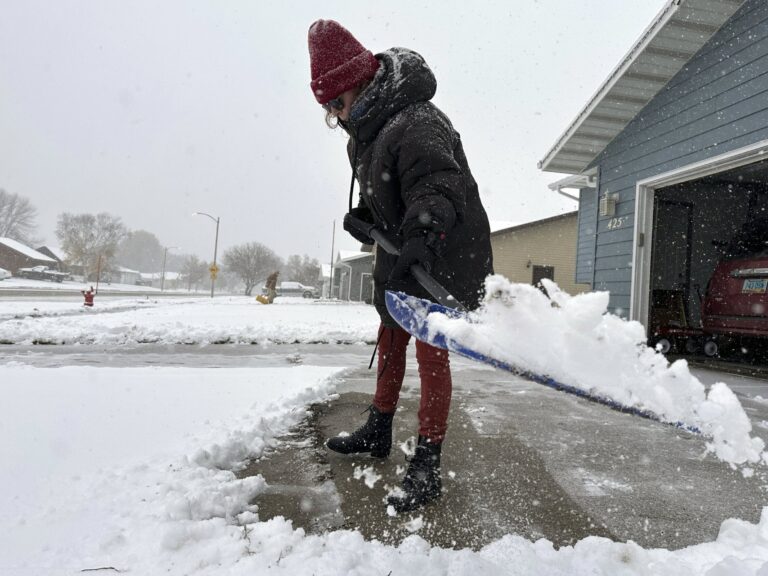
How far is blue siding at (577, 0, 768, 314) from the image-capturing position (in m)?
4.69

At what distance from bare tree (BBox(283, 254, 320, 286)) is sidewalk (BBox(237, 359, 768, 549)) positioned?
5864 centimetres

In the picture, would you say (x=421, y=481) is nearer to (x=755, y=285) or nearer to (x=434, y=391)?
(x=434, y=391)

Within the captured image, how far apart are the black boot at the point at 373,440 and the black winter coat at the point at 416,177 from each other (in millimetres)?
469

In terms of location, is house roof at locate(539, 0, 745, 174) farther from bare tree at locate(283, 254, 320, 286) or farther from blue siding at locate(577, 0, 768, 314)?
bare tree at locate(283, 254, 320, 286)

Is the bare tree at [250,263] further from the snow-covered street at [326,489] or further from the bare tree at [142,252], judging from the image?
the bare tree at [142,252]

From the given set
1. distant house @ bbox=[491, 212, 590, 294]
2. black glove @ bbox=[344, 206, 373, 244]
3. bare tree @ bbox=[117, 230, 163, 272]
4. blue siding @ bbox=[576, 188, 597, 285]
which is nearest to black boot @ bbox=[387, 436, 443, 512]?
black glove @ bbox=[344, 206, 373, 244]

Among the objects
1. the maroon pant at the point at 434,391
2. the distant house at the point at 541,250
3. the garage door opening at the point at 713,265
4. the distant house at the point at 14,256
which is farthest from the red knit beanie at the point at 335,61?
the distant house at the point at 14,256

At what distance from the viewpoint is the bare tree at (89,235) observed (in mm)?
62188

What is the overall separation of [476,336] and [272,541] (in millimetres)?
872

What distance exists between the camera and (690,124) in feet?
17.9

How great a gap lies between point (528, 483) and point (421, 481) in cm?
53

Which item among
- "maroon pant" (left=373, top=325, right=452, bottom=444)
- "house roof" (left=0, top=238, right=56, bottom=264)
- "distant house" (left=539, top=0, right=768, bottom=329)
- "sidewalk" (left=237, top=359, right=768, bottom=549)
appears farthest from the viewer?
"house roof" (left=0, top=238, right=56, bottom=264)

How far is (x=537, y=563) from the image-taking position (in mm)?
1359

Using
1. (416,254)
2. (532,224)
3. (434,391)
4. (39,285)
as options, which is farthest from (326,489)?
(39,285)
